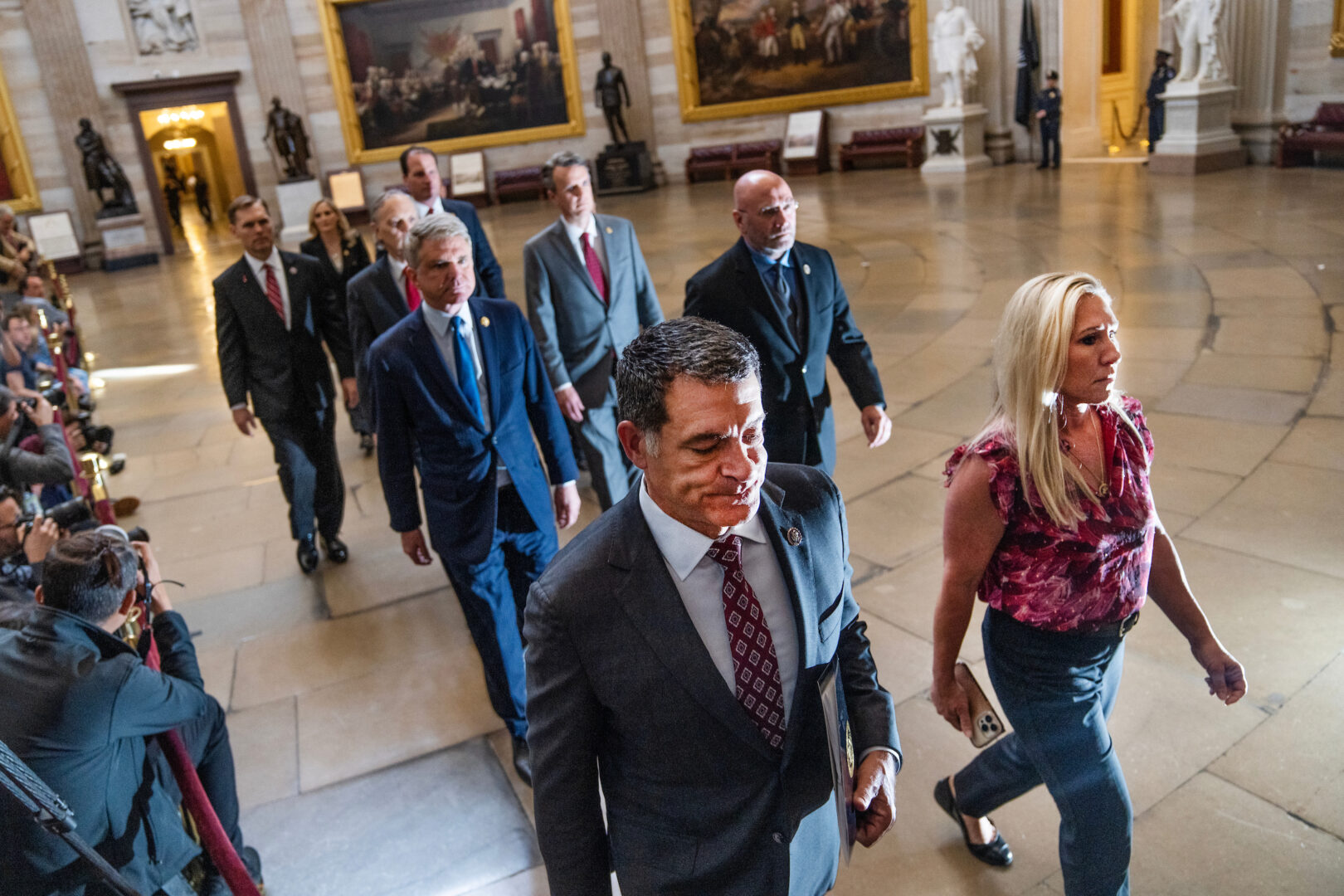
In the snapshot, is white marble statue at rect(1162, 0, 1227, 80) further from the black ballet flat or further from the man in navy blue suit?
the black ballet flat

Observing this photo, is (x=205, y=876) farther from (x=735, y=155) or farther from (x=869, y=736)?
(x=735, y=155)

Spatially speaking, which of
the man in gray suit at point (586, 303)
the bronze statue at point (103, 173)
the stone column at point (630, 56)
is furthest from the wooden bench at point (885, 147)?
the man in gray suit at point (586, 303)

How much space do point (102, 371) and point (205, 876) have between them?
32.1 feet

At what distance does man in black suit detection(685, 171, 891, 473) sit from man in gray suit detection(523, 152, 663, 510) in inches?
42.8

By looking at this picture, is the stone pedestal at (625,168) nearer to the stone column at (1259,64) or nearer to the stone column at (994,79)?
the stone column at (994,79)

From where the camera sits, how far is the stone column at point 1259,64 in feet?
48.3

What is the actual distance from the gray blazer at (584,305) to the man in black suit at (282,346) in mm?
1202

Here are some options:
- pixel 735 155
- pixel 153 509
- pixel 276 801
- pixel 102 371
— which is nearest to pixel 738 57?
pixel 735 155

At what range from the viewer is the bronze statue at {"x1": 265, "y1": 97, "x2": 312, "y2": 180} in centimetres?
2148

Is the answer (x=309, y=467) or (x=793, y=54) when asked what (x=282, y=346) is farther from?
(x=793, y=54)

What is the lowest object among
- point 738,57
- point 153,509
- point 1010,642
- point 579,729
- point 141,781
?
point 153,509

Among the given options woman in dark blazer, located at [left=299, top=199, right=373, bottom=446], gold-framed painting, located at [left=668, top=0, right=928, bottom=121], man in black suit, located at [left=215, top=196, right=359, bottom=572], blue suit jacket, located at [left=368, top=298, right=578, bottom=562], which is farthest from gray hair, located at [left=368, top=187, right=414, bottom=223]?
gold-framed painting, located at [left=668, top=0, right=928, bottom=121]

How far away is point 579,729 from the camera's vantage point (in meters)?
1.72

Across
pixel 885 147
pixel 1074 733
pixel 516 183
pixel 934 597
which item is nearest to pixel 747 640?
pixel 1074 733
